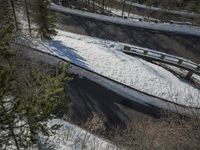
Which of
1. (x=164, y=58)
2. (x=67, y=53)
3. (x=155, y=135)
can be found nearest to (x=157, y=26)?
(x=164, y=58)

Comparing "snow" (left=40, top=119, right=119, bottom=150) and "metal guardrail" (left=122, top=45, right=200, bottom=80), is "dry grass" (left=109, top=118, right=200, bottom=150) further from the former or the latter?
"metal guardrail" (left=122, top=45, right=200, bottom=80)

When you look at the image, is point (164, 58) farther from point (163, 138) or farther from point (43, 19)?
point (43, 19)

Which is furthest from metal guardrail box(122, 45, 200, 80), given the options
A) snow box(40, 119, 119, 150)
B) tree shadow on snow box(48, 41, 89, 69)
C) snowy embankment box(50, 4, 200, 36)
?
snow box(40, 119, 119, 150)

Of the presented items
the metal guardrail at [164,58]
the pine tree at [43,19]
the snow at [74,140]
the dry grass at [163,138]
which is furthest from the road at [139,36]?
the snow at [74,140]

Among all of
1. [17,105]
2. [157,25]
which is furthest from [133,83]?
[17,105]

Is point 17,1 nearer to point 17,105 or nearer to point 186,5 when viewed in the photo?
point 186,5

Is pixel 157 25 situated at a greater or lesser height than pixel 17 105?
lesser
